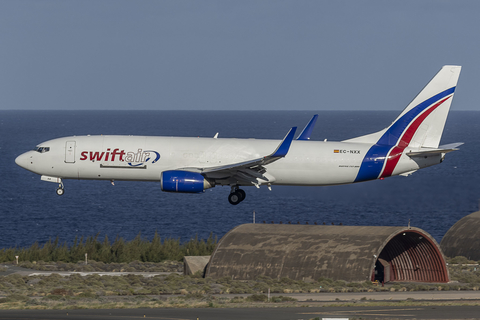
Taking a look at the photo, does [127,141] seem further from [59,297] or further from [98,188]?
[98,188]

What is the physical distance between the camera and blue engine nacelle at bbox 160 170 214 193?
5053 cm

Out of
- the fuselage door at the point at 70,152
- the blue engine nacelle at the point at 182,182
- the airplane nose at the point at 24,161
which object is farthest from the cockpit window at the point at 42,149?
the blue engine nacelle at the point at 182,182

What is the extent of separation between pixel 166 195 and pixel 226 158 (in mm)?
120948

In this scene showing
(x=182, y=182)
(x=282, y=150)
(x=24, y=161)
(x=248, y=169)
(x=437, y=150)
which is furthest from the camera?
(x=24, y=161)

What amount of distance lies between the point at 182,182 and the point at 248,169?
4.70 m

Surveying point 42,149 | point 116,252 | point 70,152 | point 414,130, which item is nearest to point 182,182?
point 70,152

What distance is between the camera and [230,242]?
68188 millimetres

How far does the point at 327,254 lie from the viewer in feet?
214

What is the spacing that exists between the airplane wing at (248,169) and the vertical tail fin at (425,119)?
9255 millimetres

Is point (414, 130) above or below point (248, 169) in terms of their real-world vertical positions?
above

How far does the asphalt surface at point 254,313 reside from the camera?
4503 centimetres

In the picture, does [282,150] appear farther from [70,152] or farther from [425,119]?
[70,152]

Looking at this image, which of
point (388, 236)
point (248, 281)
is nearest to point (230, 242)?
point (248, 281)

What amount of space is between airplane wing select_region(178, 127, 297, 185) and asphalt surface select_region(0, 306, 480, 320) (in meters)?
9.28
